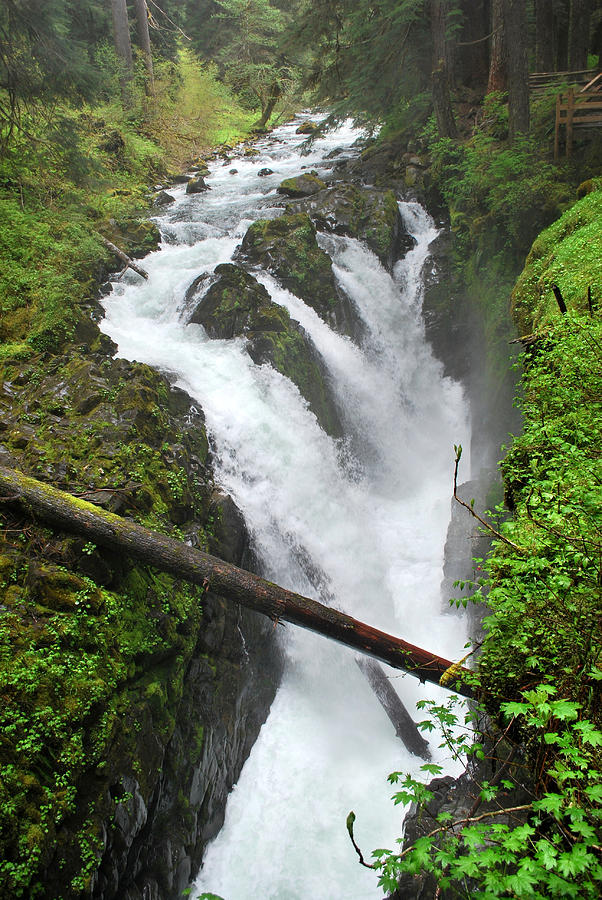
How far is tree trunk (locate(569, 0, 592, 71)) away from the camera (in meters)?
12.0

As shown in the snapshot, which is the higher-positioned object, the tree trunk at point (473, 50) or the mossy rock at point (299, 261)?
the tree trunk at point (473, 50)

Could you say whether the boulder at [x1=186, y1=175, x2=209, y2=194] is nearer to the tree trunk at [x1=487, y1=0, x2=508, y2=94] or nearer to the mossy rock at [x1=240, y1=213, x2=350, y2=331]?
the mossy rock at [x1=240, y1=213, x2=350, y2=331]

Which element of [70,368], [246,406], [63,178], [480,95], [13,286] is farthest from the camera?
[480,95]

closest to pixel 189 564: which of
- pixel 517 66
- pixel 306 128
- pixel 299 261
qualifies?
pixel 299 261

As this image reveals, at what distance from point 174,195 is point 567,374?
16074 mm

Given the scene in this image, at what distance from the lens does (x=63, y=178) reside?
12.1 metres

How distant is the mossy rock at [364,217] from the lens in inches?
550

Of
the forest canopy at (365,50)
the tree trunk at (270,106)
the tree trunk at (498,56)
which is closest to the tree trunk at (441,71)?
the forest canopy at (365,50)

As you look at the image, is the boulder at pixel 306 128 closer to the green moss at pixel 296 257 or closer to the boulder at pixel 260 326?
the green moss at pixel 296 257

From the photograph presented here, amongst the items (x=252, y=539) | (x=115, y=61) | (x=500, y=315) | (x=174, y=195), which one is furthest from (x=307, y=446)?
(x=115, y=61)

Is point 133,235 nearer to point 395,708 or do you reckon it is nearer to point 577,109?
point 577,109

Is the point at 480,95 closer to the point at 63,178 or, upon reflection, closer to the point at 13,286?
the point at 63,178

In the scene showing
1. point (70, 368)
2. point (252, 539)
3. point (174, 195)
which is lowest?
point (252, 539)

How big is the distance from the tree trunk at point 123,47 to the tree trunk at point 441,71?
12.3 metres
